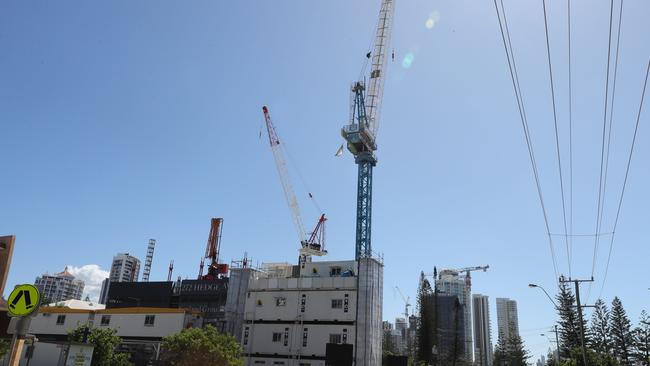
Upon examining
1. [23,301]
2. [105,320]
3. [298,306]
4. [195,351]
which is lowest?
[195,351]

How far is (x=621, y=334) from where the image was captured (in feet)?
296

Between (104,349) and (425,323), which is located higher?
(425,323)

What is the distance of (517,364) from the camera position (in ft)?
360

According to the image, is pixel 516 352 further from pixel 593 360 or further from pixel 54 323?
pixel 54 323

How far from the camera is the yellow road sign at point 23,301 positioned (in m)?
9.62

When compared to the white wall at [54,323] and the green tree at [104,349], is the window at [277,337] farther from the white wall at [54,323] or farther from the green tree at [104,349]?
the white wall at [54,323]

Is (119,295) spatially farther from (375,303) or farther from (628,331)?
(628,331)

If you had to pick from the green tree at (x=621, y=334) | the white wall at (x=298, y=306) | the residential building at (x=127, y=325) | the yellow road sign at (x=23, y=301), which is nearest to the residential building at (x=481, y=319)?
the green tree at (x=621, y=334)

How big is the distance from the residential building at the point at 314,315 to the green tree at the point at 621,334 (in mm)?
53454

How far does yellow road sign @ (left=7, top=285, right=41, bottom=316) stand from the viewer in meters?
9.62

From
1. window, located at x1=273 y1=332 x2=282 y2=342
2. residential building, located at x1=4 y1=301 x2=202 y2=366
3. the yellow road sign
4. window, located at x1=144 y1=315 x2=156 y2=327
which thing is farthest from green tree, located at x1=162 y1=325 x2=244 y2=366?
the yellow road sign

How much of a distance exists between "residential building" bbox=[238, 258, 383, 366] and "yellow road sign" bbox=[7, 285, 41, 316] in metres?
55.0

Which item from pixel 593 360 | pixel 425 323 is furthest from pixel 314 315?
pixel 425 323

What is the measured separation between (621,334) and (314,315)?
209 ft
